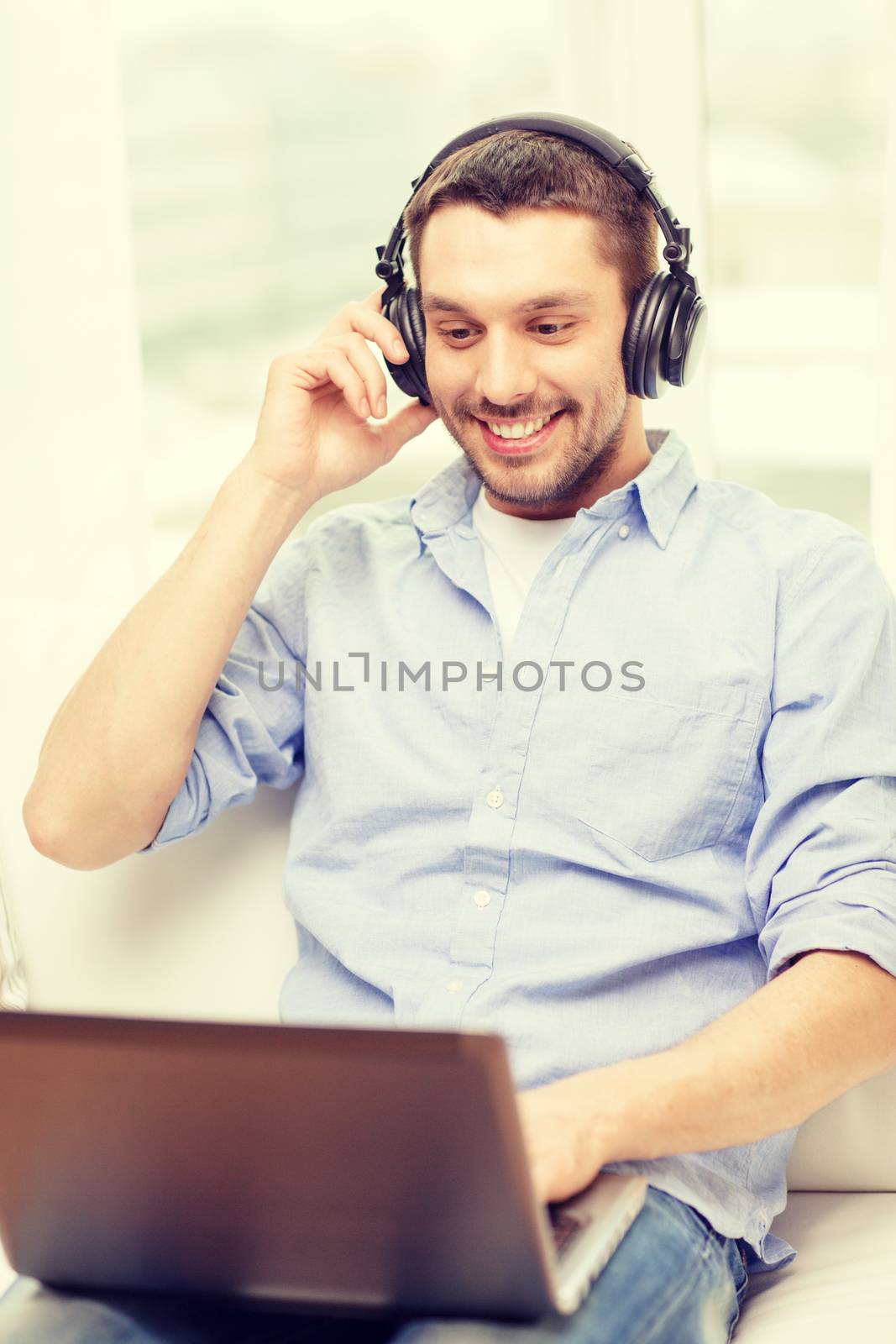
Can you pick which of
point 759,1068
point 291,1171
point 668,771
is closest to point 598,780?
point 668,771

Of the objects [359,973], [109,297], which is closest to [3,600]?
[109,297]

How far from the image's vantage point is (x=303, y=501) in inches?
58.4

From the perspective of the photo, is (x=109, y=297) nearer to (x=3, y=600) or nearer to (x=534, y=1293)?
(x=3, y=600)

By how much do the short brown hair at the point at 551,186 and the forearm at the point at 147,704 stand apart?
0.38 meters

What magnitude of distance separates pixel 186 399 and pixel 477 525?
1.79 meters

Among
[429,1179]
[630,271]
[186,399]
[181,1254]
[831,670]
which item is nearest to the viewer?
[429,1179]

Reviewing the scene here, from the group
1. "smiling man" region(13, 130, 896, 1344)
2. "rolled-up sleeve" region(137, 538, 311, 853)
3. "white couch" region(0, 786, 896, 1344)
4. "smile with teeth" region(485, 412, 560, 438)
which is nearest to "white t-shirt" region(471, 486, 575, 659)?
"smiling man" region(13, 130, 896, 1344)

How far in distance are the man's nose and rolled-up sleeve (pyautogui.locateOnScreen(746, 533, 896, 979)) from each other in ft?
1.10

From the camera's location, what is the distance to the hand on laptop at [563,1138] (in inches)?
38.4

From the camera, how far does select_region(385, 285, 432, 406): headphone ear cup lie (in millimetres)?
1487

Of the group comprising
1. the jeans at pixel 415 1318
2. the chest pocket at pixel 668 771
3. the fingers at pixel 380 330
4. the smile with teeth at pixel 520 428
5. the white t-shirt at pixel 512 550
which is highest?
the fingers at pixel 380 330

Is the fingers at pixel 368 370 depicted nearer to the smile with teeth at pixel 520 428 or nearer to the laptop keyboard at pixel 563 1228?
the smile with teeth at pixel 520 428

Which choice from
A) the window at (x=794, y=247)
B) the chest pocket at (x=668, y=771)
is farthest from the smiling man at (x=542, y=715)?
the window at (x=794, y=247)

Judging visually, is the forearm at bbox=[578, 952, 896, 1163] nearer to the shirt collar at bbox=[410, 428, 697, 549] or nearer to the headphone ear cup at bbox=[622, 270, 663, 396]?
the shirt collar at bbox=[410, 428, 697, 549]
